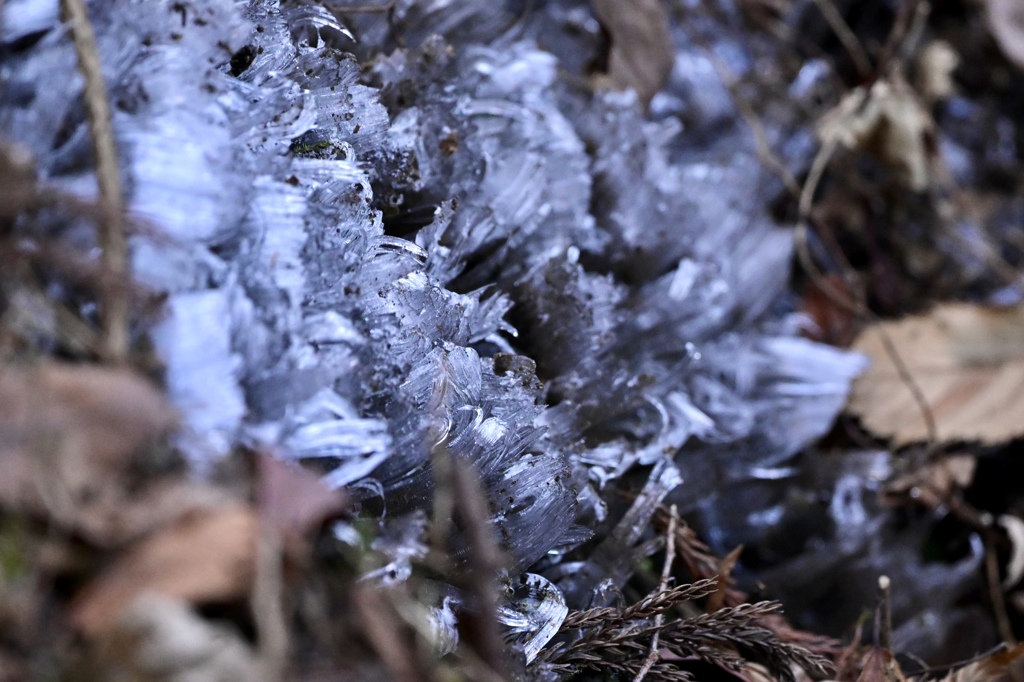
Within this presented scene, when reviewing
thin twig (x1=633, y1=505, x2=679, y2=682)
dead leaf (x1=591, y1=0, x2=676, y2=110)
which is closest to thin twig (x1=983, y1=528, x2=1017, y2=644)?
thin twig (x1=633, y1=505, x2=679, y2=682)

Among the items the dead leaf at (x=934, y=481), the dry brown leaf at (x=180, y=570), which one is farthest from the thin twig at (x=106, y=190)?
the dead leaf at (x=934, y=481)

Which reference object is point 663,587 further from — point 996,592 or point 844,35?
point 844,35

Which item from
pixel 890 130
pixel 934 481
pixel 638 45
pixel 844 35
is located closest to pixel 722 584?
pixel 934 481

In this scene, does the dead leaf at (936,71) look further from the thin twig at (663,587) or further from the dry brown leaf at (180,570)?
the dry brown leaf at (180,570)

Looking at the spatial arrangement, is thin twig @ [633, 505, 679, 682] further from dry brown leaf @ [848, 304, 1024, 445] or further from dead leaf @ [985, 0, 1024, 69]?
dead leaf @ [985, 0, 1024, 69]

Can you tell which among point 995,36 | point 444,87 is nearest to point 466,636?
point 444,87

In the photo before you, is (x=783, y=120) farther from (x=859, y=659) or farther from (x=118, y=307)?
(x=118, y=307)
